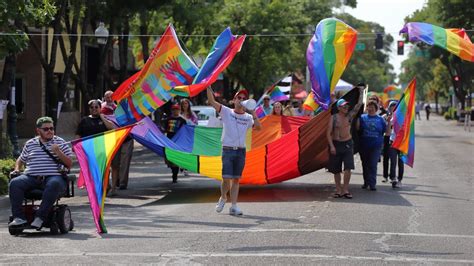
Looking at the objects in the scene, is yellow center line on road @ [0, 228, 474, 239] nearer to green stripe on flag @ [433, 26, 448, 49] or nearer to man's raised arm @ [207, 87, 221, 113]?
man's raised arm @ [207, 87, 221, 113]

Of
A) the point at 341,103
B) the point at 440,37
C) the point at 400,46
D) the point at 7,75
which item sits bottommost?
the point at 341,103

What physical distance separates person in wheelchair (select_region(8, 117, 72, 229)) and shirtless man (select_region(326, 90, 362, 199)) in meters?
5.24

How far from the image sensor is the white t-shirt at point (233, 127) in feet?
42.8

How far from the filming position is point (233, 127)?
13047 mm

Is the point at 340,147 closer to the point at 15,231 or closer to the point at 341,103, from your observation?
the point at 341,103

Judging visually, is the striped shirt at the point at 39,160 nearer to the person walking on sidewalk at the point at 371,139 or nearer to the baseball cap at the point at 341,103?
the baseball cap at the point at 341,103

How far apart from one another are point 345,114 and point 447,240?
200 inches

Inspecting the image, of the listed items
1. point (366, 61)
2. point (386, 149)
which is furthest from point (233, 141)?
point (366, 61)

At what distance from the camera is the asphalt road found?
9398 millimetres

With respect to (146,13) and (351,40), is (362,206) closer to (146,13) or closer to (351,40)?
(351,40)

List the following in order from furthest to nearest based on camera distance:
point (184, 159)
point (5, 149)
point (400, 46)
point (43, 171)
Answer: point (400, 46) → point (5, 149) → point (184, 159) → point (43, 171)

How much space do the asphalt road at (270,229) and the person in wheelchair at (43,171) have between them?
0.41 metres

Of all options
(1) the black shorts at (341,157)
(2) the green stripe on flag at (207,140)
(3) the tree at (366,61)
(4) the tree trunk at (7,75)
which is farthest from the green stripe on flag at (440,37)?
(3) the tree at (366,61)

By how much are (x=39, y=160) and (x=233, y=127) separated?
301 cm
